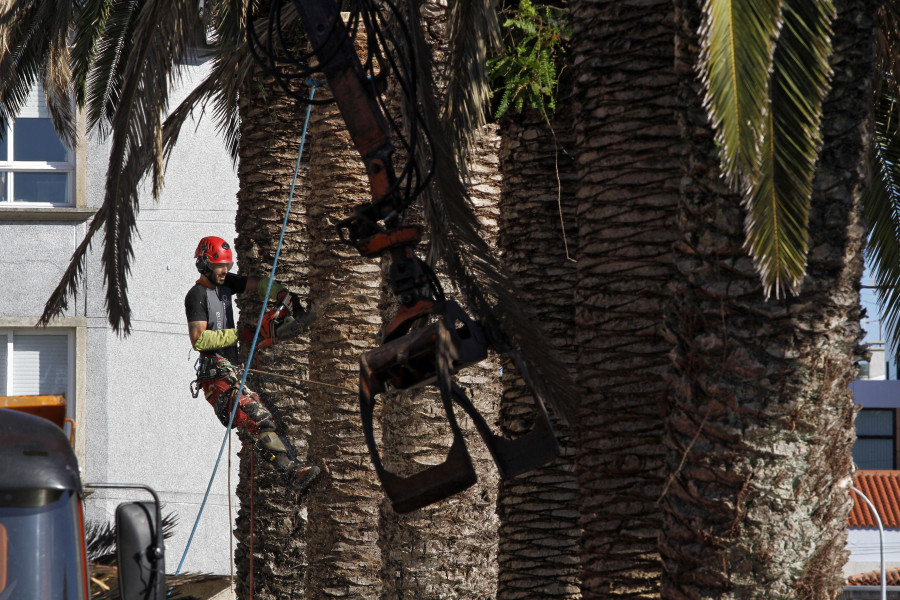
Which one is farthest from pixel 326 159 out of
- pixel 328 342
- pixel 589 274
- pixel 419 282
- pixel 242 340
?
pixel 419 282

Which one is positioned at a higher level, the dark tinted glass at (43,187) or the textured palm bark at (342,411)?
the dark tinted glass at (43,187)

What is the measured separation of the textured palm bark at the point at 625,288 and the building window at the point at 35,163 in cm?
1227

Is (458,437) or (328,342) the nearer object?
(458,437)

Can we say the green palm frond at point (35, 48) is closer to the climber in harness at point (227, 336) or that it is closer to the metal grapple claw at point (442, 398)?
the climber in harness at point (227, 336)

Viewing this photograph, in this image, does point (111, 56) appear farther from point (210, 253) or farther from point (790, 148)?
point (790, 148)

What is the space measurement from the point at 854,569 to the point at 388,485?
31.4m

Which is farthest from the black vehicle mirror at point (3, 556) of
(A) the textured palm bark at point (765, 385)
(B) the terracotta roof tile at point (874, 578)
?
(B) the terracotta roof tile at point (874, 578)

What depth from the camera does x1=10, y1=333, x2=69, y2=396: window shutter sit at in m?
16.2

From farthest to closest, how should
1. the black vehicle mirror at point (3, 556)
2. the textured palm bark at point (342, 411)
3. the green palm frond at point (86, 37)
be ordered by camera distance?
the green palm frond at point (86, 37)
the textured palm bark at point (342, 411)
the black vehicle mirror at point (3, 556)

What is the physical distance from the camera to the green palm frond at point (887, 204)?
28.4 ft

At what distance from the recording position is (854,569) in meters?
32.4

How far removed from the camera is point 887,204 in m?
8.72

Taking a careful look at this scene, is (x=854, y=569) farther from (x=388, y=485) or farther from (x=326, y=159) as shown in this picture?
(x=388, y=485)

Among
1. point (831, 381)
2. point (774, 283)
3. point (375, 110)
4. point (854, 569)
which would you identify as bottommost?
point (854, 569)
